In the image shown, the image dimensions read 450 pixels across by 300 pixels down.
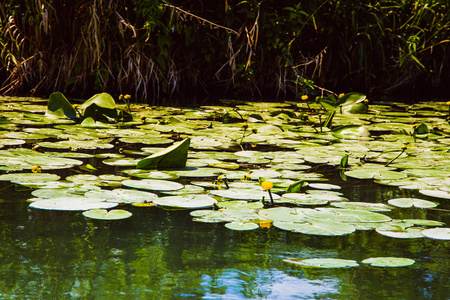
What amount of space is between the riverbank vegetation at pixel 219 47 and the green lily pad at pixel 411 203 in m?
2.24

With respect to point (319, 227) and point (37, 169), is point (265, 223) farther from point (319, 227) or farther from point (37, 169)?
point (37, 169)

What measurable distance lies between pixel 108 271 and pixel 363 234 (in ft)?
1.92

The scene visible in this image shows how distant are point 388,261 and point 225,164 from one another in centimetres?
92

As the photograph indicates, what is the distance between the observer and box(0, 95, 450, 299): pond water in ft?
3.00

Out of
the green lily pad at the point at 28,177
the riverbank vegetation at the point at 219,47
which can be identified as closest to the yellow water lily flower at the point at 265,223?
the green lily pad at the point at 28,177

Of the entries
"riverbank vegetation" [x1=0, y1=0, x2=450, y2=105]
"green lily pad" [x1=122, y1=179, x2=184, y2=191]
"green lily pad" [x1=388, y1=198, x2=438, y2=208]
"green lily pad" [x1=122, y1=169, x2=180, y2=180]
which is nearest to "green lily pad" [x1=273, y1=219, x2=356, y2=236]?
"green lily pad" [x1=388, y1=198, x2=438, y2=208]

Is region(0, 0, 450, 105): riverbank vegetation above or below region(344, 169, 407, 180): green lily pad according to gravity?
above

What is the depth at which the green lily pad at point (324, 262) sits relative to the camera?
3.33ft

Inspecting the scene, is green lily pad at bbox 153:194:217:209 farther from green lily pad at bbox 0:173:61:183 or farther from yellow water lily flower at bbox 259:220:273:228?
green lily pad at bbox 0:173:61:183

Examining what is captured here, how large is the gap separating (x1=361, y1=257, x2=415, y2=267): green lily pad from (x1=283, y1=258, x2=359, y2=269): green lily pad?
32 millimetres

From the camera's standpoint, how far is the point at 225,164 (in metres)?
1.89

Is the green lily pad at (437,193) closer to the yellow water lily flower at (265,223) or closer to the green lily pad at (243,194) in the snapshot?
the green lily pad at (243,194)

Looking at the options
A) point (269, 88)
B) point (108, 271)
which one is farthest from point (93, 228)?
point (269, 88)

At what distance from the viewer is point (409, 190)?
165cm
